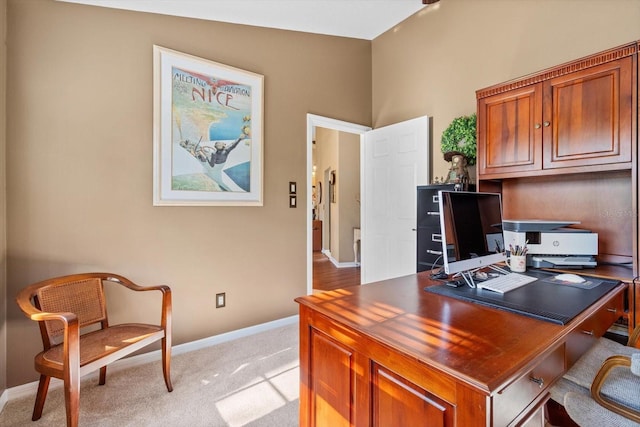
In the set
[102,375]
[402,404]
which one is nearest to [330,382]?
[402,404]

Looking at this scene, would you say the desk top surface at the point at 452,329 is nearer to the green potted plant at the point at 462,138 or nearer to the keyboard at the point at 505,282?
the keyboard at the point at 505,282

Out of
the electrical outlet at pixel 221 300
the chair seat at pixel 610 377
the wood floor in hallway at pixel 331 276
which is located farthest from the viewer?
the wood floor in hallway at pixel 331 276

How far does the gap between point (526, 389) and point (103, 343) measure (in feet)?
6.79

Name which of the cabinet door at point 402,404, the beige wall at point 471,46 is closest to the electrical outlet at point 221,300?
the cabinet door at point 402,404

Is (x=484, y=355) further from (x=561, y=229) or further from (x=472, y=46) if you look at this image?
(x=472, y=46)

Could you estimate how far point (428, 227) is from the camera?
2793mm

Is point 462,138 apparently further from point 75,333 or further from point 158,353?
point 158,353

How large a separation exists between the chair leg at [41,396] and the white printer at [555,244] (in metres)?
2.84

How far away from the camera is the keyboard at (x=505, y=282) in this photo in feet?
4.61

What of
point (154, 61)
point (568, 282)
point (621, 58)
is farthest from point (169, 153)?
point (621, 58)

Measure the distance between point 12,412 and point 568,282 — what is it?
3.19 meters

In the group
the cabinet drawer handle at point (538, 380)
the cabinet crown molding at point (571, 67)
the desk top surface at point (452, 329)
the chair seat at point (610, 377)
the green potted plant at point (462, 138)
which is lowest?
the chair seat at point (610, 377)

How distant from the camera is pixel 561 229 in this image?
77.4 inches

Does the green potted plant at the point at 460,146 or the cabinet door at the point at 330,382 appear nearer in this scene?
the cabinet door at the point at 330,382
